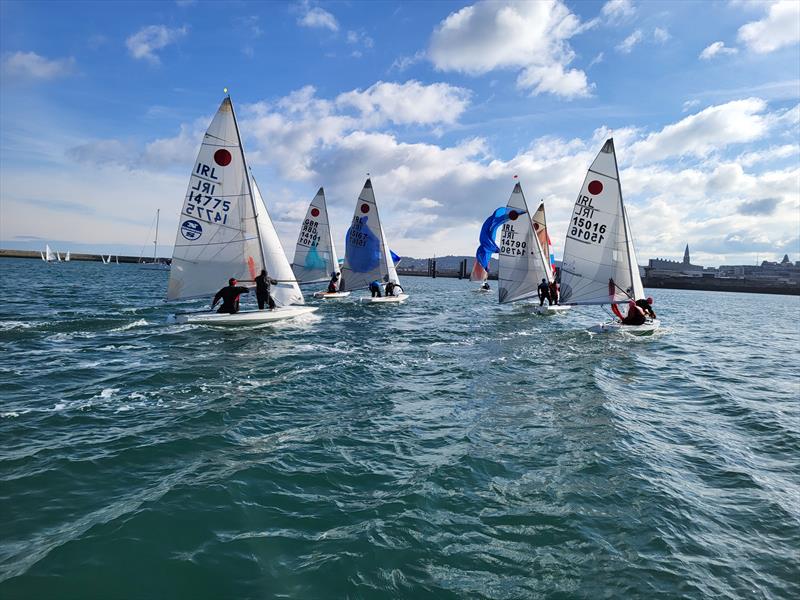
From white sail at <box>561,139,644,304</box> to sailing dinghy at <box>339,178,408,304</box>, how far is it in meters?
13.6

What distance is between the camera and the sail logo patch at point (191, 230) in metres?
18.2

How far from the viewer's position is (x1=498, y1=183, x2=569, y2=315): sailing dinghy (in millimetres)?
29953

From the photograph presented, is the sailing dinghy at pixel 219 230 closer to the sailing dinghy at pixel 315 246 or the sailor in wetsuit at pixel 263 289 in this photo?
the sailor in wetsuit at pixel 263 289

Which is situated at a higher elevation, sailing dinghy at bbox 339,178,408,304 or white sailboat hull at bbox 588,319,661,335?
sailing dinghy at bbox 339,178,408,304

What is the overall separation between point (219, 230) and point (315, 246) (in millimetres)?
17496

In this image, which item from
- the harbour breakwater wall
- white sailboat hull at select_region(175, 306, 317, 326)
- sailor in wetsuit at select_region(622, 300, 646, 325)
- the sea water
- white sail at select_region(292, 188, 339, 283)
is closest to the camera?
the sea water

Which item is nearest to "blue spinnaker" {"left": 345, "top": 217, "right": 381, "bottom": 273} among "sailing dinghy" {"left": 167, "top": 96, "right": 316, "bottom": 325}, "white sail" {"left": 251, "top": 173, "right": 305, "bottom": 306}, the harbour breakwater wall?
"white sail" {"left": 251, "top": 173, "right": 305, "bottom": 306}

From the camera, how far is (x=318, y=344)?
15852 millimetres

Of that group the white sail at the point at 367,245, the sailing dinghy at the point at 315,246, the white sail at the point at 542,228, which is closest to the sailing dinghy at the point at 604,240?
the white sail at the point at 542,228

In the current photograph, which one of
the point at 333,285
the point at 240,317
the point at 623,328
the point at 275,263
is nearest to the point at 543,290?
the point at 623,328

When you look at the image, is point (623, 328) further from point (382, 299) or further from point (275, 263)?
point (275, 263)

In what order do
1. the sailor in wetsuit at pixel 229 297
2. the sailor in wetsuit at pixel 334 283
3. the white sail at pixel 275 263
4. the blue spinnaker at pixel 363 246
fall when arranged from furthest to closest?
1. the sailor in wetsuit at pixel 334 283
2. the blue spinnaker at pixel 363 246
3. the white sail at pixel 275 263
4. the sailor in wetsuit at pixel 229 297

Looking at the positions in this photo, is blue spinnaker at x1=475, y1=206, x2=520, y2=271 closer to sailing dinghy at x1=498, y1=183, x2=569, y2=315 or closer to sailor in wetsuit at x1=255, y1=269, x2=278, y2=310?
sailing dinghy at x1=498, y1=183, x2=569, y2=315

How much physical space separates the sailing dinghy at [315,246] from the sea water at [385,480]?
23.6m
